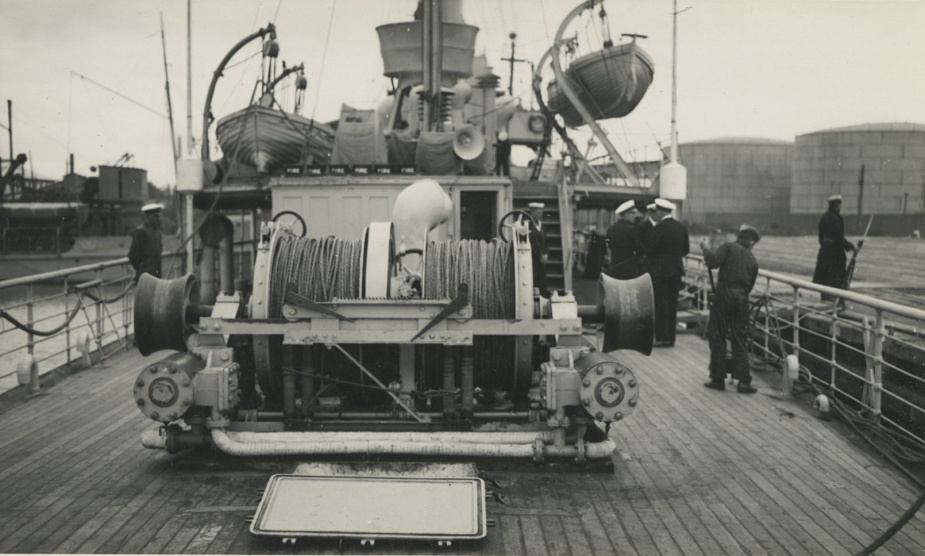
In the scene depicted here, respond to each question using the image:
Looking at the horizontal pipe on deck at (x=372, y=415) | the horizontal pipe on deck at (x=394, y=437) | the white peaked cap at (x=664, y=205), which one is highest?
the white peaked cap at (x=664, y=205)

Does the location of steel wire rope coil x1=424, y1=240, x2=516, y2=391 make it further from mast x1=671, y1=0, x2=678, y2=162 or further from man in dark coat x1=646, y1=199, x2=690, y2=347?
mast x1=671, y1=0, x2=678, y2=162

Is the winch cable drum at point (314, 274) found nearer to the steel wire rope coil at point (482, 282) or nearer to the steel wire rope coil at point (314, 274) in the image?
the steel wire rope coil at point (314, 274)

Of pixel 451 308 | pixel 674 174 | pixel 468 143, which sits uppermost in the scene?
pixel 468 143

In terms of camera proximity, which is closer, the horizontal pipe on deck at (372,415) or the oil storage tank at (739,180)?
the horizontal pipe on deck at (372,415)

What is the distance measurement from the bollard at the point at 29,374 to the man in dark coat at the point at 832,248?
860 centimetres

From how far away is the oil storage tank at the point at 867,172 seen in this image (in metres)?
23.5

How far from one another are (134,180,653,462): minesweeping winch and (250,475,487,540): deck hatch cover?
488 mm

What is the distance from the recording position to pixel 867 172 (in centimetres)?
2494

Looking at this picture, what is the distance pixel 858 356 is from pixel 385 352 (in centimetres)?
728

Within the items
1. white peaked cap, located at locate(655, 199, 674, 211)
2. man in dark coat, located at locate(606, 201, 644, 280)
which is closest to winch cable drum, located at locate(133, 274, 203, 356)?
man in dark coat, located at locate(606, 201, 644, 280)

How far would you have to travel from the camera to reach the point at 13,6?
516cm

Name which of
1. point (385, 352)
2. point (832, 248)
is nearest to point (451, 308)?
point (385, 352)

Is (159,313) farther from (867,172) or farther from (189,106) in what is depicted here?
(867,172)

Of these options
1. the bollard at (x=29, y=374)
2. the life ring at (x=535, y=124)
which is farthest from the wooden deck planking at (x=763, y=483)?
the life ring at (x=535, y=124)
